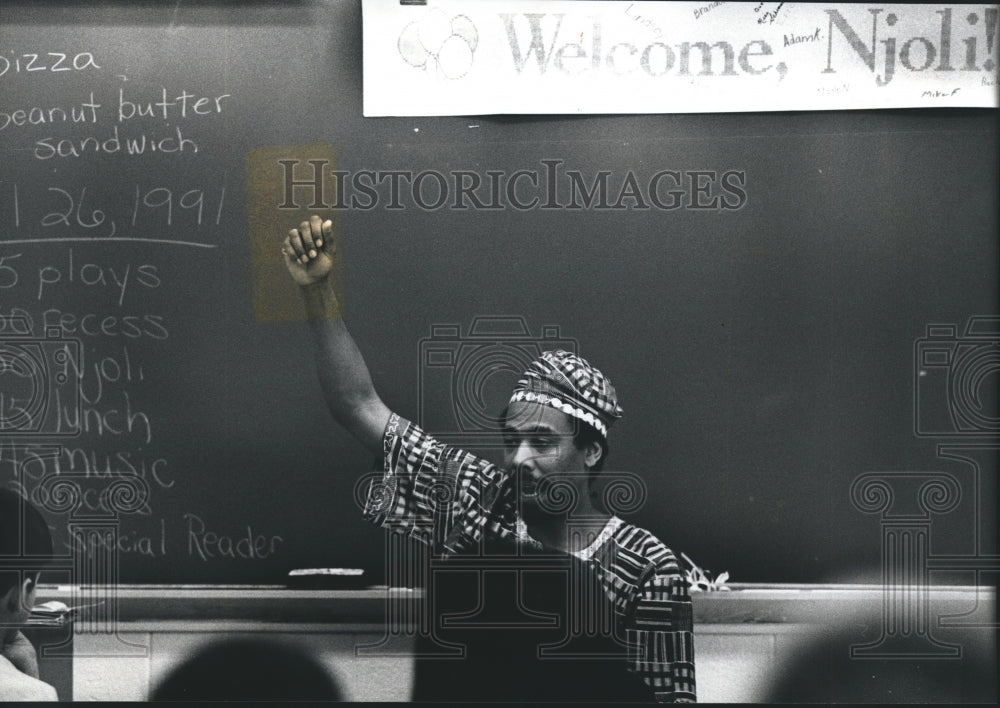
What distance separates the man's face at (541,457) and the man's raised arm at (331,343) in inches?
17.5

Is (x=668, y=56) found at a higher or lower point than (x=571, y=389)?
higher

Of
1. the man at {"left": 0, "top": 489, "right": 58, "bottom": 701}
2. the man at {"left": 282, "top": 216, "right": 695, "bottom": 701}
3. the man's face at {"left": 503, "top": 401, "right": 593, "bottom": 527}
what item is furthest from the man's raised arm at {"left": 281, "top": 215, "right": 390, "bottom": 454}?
the man at {"left": 0, "top": 489, "right": 58, "bottom": 701}

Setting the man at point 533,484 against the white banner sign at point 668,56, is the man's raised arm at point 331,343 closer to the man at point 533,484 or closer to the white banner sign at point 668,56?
the man at point 533,484

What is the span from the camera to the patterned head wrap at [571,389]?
403 centimetres

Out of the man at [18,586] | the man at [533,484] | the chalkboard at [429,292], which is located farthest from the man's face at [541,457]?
the man at [18,586]

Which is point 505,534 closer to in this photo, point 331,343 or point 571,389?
point 571,389

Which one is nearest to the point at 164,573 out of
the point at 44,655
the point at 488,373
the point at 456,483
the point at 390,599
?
the point at 44,655

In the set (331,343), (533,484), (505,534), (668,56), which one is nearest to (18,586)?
(331,343)

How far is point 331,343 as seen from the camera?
4.03 meters

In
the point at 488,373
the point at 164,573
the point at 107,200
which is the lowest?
the point at 164,573

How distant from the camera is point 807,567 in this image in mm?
4078

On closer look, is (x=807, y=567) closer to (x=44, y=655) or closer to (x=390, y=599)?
(x=390, y=599)

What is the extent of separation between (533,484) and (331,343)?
0.83 metres

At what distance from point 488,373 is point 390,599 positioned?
83 centimetres
